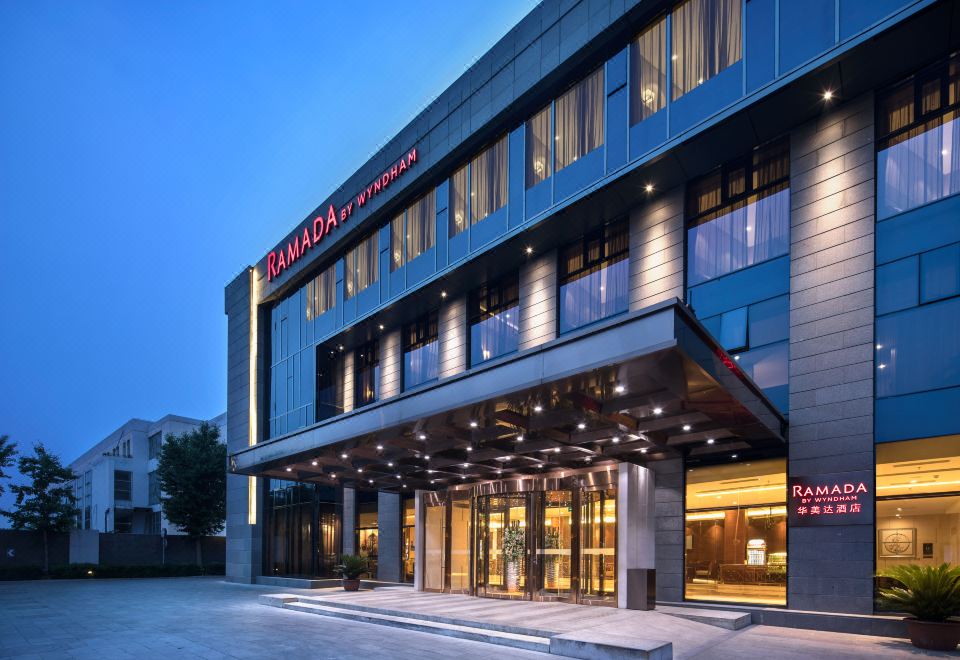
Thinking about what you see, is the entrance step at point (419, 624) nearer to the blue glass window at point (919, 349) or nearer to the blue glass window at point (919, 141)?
the blue glass window at point (919, 349)

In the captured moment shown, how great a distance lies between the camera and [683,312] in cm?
1002

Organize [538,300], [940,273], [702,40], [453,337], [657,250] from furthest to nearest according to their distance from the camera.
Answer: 1. [453,337]
2. [538,300]
3. [657,250]
4. [702,40]
5. [940,273]

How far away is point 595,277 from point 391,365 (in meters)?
11.8

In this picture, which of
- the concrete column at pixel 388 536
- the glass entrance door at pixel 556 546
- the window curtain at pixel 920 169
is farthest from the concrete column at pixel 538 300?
the concrete column at pixel 388 536

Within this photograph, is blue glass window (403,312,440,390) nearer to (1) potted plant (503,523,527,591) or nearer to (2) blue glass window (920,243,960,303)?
(1) potted plant (503,523,527,591)

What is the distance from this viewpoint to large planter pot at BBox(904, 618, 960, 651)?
38.6 ft

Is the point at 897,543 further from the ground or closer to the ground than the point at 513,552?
further from the ground

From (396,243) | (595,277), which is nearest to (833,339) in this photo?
(595,277)

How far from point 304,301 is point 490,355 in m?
14.0

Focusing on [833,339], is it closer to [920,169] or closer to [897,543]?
[920,169]

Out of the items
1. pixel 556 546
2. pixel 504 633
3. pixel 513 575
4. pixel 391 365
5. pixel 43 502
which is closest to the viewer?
pixel 504 633

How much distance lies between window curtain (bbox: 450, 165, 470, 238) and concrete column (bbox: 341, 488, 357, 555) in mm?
13841

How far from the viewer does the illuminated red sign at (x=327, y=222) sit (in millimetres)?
27375

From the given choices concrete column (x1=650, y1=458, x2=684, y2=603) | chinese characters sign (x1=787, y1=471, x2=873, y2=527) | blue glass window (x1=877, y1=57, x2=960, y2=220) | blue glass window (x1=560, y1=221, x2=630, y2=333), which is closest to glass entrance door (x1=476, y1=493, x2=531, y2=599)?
concrete column (x1=650, y1=458, x2=684, y2=603)
